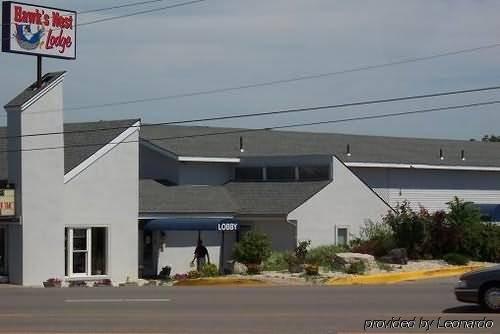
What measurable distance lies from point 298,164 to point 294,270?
39.9 feet

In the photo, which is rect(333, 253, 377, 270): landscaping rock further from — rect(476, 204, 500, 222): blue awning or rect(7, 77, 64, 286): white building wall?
rect(476, 204, 500, 222): blue awning

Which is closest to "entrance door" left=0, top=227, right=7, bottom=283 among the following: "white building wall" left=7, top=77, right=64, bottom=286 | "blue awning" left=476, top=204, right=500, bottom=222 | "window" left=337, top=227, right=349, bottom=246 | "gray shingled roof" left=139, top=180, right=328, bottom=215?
"white building wall" left=7, top=77, right=64, bottom=286

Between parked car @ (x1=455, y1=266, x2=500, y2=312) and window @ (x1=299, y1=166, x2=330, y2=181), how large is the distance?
80.3ft

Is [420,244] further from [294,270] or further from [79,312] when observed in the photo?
[79,312]

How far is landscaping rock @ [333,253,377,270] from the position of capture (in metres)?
35.5

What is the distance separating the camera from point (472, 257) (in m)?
39.9

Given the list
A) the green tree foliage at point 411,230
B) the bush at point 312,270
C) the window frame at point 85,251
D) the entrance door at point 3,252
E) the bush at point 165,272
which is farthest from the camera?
the bush at point 165,272

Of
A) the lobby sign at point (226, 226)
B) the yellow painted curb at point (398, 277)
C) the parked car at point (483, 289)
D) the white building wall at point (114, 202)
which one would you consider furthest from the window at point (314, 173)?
the parked car at point (483, 289)

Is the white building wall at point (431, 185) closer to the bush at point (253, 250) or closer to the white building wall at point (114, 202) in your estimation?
the bush at point (253, 250)

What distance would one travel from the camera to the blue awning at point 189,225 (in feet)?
134

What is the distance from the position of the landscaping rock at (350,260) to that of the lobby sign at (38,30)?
13.8 m

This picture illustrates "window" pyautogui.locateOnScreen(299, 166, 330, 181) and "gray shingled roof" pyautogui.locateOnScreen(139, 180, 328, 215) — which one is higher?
"window" pyautogui.locateOnScreen(299, 166, 330, 181)

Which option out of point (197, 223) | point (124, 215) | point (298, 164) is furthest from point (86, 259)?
point (298, 164)

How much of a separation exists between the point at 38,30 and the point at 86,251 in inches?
349
